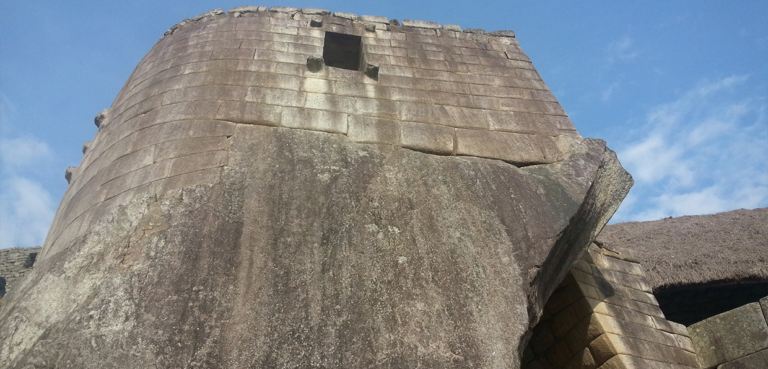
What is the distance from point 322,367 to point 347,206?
1.12 metres

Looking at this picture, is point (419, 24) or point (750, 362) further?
point (419, 24)

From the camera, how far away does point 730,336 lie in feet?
15.4

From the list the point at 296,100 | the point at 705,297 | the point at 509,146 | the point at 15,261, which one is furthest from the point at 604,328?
the point at 15,261

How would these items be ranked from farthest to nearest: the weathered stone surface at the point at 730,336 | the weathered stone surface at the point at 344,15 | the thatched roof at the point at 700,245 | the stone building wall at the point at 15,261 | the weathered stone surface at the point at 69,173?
1. the stone building wall at the point at 15,261
2. the thatched roof at the point at 700,245
3. the weathered stone surface at the point at 344,15
4. the weathered stone surface at the point at 69,173
5. the weathered stone surface at the point at 730,336

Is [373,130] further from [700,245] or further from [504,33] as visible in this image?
[700,245]

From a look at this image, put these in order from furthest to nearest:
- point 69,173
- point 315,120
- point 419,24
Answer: point 419,24, point 69,173, point 315,120

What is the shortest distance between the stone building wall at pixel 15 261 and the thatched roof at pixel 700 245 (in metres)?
12.0

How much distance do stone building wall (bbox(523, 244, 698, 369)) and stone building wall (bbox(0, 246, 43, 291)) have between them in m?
11.6

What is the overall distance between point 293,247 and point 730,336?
4006 millimetres

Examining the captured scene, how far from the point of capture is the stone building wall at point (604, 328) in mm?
4223

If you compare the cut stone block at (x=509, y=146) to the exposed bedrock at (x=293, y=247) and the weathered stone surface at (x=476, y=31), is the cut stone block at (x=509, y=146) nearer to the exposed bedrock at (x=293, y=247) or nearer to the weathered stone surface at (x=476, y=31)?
the exposed bedrock at (x=293, y=247)

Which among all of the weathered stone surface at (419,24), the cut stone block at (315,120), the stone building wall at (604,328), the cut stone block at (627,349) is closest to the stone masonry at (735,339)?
the stone building wall at (604,328)

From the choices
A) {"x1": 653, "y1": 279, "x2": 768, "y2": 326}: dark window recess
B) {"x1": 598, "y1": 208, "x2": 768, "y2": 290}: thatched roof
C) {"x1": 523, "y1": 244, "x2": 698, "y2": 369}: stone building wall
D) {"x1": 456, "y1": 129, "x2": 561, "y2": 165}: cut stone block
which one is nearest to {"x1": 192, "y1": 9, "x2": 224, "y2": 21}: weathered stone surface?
{"x1": 456, "y1": 129, "x2": 561, "y2": 165}: cut stone block

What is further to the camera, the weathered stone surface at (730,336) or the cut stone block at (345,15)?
the cut stone block at (345,15)
